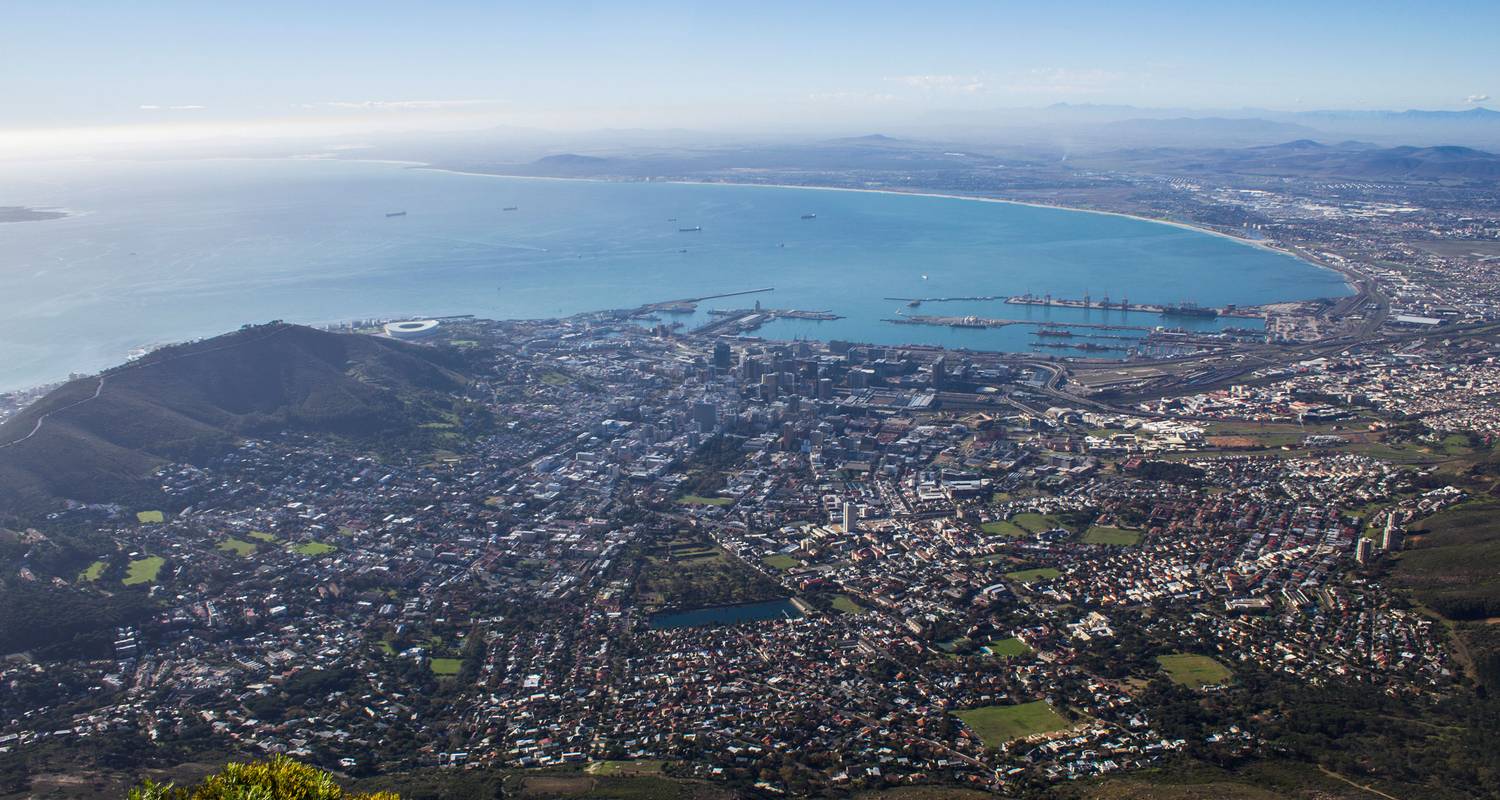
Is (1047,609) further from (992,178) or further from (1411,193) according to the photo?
(992,178)

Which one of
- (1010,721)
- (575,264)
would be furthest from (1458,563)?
(575,264)

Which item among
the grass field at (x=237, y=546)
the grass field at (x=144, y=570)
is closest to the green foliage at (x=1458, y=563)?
the grass field at (x=237, y=546)

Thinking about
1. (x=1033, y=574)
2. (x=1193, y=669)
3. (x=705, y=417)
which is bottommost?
(x=1193, y=669)

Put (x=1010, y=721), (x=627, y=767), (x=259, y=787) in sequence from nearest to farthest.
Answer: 1. (x=259, y=787)
2. (x=627, y=767)
3. (x=1010, y=721)

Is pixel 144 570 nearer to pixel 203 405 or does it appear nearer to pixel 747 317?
pixel 203 405

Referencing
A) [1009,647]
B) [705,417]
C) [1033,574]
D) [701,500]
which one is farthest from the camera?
[705,417]

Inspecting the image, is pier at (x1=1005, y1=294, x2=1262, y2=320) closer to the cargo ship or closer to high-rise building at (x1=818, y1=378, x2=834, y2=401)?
the cargo ship

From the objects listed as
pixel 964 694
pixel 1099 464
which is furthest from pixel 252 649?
pixel 1099 464
